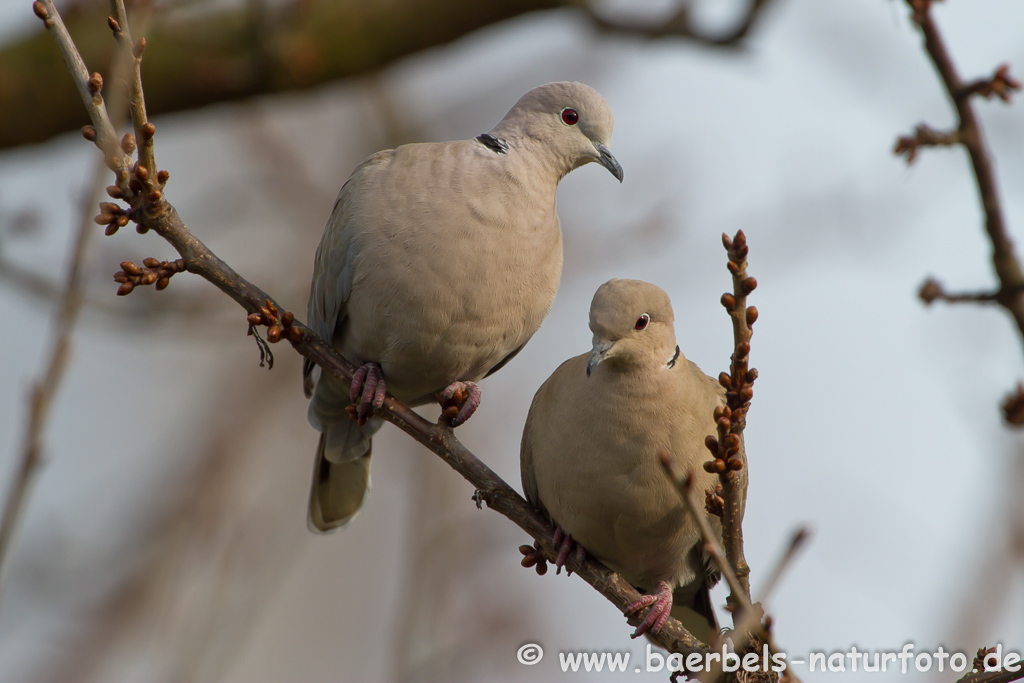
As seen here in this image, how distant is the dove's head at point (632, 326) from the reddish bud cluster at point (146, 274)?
1.22m

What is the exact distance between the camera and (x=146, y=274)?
2.41 m

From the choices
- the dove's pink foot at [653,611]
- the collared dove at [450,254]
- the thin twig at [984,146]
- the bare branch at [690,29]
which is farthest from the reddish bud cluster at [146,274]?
the bare branch at [690,29]

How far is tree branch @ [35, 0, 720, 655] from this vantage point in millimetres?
2311

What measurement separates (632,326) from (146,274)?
1.42 m

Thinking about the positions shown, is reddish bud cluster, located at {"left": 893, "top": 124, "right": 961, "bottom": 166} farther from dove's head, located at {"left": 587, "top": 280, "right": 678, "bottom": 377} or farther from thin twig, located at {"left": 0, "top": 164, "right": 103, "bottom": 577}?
thin twig, located at {"left": 0, "top": 164, "right": 103, "bottom": 577}

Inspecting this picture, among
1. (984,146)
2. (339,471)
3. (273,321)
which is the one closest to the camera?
(984,146)

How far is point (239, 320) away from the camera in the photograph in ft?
18.3

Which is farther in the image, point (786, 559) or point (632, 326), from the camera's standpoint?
point (632, 326)

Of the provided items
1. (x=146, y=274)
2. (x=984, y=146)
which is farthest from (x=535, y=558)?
(x=984, y=146)

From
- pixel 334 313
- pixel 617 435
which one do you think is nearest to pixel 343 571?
pixel 334 313

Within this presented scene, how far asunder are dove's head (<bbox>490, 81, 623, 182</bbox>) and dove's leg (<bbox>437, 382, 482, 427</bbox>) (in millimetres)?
945

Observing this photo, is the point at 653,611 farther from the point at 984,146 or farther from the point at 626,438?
the point at 984,146

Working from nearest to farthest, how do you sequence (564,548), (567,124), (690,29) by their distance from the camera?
1. (564,548)
2. (567,124)
3. (690,29)

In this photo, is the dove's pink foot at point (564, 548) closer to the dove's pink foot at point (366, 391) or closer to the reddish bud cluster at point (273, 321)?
the dove's pink foot at point (366, 391)
